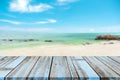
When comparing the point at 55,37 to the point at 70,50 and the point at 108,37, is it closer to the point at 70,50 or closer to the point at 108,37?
the point at 70,50

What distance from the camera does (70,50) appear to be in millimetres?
5816

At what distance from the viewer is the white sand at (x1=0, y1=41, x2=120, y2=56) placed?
17.7 feet

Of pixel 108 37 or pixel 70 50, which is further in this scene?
pixel 108 37

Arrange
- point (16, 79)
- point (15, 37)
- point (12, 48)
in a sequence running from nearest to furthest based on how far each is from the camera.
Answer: point (16, 79), point (12, 48), point (15, 37)

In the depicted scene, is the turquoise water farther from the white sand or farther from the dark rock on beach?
the white sand

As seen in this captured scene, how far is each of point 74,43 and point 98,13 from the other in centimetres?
138

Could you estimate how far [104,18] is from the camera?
625cm

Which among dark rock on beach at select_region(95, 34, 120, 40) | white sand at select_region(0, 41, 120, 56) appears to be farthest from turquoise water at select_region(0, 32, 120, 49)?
white sand at select_region(0, 41, 120, 56)

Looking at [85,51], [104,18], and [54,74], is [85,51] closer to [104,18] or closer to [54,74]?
[104,18]

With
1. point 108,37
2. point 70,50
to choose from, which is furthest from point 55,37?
point 108,37

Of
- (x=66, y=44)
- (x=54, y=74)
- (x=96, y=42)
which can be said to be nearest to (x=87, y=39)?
(x=96, y=42)

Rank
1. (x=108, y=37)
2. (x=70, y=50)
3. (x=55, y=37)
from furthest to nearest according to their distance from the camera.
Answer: (x=108, y=37)
(x=55, y=37)
(x=70, y=50)

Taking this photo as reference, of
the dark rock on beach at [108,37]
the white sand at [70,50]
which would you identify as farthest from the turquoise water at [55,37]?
the white sand at [70,50]

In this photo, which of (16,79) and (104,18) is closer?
(16,79)
